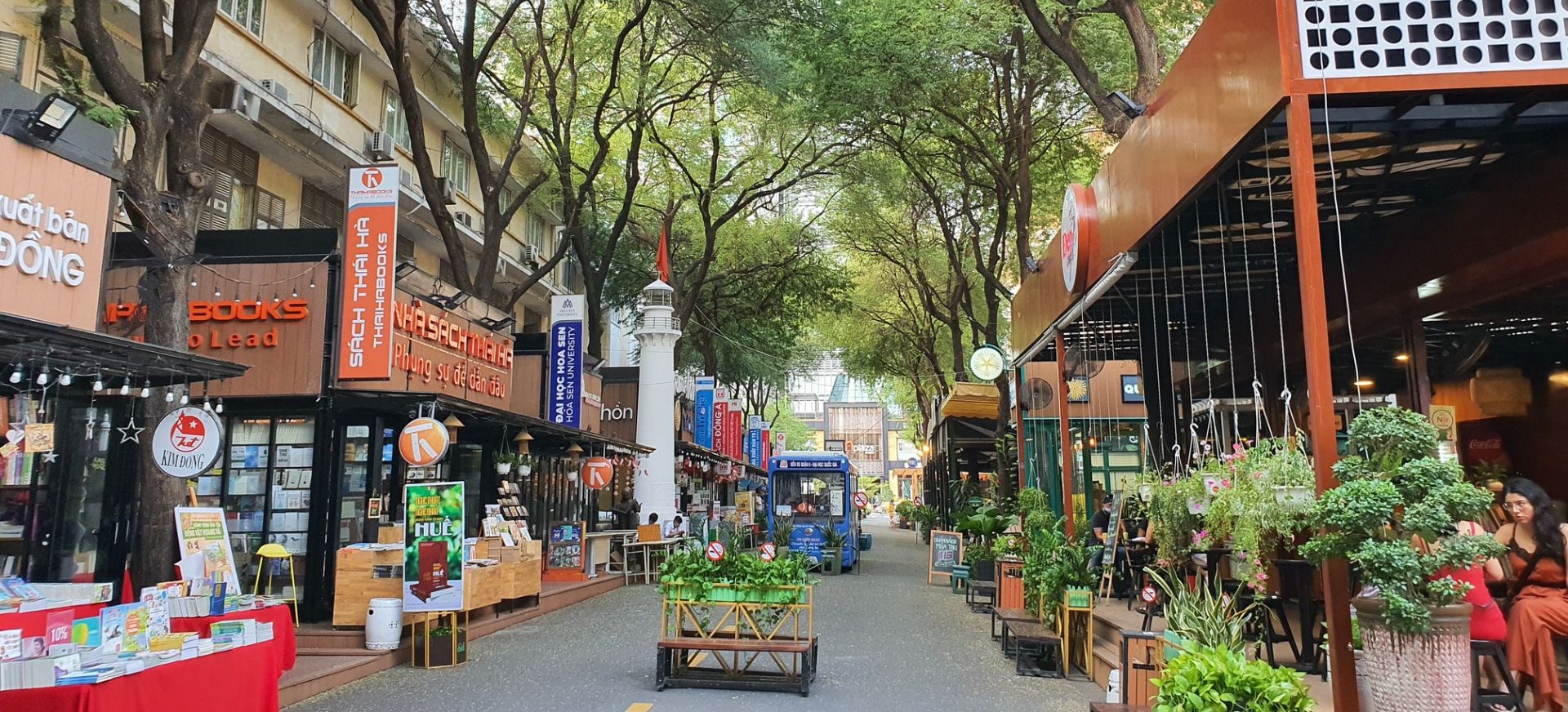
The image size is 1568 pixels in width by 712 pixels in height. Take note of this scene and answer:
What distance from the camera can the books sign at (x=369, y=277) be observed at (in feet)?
37.8

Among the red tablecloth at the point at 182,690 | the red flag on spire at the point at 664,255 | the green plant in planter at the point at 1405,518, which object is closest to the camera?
the green plant in planter at the point at 1405,518

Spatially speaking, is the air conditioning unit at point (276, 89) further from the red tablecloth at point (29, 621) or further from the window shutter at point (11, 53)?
the red tablecloth at point (29, 621)

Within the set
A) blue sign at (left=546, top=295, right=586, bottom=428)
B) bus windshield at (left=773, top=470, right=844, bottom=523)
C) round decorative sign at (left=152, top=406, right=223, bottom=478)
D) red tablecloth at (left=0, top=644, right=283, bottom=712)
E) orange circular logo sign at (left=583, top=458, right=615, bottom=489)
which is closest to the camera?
red tablecloth at (left=0, top=644, right=283, bottom=712)

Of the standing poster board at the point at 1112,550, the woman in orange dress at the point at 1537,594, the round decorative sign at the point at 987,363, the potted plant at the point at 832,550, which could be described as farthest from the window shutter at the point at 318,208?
the woman in orange dress at the point at 1537,594

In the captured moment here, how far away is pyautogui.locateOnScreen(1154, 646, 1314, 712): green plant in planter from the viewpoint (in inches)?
186

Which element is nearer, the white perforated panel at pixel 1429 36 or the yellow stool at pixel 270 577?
the white perforated panel at pixel 1429 36

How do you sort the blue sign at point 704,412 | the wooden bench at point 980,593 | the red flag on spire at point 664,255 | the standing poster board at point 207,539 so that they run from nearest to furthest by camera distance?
the standing poster board at point 207,539 < the wooden bench at point 980,593 < the red flag on spire at point 664,255 < the blue sign at point 704,412

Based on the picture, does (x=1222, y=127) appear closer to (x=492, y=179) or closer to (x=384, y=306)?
(x=384, y=306)

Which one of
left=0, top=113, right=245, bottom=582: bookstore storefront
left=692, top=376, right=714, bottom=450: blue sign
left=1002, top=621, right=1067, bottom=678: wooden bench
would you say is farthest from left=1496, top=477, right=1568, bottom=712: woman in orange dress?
left=692, top=376, right=714, bottom=450: blue sign

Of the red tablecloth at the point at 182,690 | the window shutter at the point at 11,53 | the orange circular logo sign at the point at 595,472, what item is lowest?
the red tablecloth at the point at 182,690

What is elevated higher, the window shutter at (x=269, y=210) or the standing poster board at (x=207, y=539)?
the window shutter at (x=269, y=210)

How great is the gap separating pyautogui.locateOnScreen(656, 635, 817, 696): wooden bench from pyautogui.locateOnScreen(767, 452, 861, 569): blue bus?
13.9 m

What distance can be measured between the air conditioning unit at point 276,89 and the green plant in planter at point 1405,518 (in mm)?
16310

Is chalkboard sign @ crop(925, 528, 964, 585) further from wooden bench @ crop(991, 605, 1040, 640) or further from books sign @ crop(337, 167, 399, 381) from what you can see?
books sign @ crop(337, 167, 399, 381)
